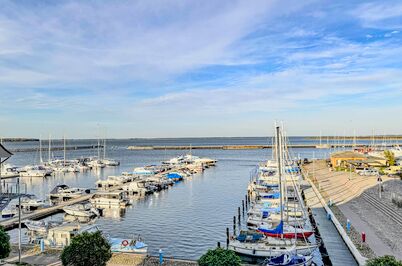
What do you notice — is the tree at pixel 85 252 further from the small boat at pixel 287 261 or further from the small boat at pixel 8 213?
the small boat at pixel 8 213

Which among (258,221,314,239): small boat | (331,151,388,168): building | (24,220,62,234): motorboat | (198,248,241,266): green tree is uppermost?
(331,151,388,168): building

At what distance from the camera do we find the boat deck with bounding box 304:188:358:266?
2465cm

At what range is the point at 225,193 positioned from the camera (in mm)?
58656

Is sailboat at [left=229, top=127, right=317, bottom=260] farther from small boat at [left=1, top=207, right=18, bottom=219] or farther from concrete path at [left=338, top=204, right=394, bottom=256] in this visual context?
small boat at [left=1, top=207, right=18, bottom=219]

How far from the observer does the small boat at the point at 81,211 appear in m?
42.6

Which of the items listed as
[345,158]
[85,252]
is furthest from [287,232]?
[345,158]

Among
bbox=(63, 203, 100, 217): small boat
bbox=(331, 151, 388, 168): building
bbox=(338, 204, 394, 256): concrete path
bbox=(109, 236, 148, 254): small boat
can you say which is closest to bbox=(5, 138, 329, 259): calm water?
bbox=(63, 203, 100, 217): small boat

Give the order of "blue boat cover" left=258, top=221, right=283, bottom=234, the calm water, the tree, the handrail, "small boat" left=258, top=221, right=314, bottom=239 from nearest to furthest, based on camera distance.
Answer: the tree < the handrail < "blue boat cover" left=258, top=221, right=283, bottom=234 < "small boat" left=258, top=221, right=314, bottom=239 < the calm water

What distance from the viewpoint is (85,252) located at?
1752 centimetres

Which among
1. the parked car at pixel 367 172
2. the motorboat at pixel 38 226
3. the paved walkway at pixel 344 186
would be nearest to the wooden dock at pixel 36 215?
the motorboat at pixel 38 226

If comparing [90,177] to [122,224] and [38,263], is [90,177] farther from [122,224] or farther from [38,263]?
[38,263]

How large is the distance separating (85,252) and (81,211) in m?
26.7

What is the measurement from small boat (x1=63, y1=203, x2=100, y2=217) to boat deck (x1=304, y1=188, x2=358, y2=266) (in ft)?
78.4

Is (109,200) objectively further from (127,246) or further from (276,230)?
(276,230)
